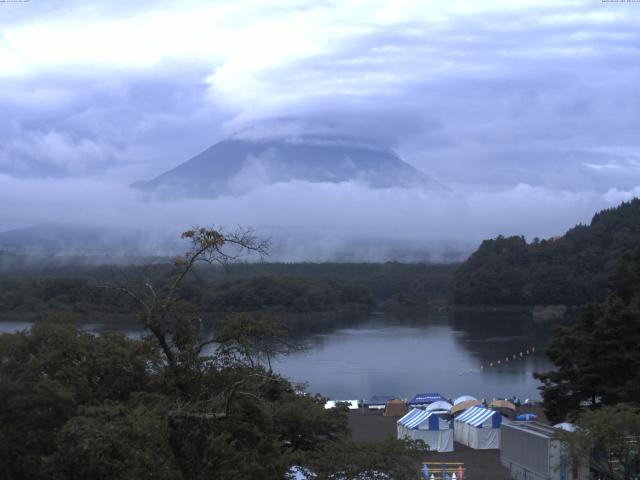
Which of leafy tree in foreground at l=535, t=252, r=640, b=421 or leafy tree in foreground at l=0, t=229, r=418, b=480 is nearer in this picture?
leafy tree in foreground at l=0, t=229, r=418, b=480

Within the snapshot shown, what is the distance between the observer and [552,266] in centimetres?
6450

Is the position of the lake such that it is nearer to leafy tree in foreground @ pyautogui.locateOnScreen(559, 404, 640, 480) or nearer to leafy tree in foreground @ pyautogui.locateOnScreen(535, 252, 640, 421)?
leafy tree in foreground @ pyautogui.locateOnScreen(535, 252, 640, 421)

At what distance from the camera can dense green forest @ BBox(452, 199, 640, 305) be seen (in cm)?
6162

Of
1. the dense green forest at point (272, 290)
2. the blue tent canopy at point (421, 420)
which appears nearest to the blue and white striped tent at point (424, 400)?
the blue tent canopy at point (421, 420)

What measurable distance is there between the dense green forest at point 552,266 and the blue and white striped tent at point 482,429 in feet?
145

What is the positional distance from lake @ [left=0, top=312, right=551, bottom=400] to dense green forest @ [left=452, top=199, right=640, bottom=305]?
34.3ft

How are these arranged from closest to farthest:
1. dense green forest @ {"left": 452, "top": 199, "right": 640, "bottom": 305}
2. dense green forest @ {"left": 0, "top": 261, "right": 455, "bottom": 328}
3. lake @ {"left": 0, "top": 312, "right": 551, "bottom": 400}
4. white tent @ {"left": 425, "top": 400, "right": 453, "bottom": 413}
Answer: white tent @ {"left": 425, "top": 400, "right": 453, "bottom": 413}, lake @ {"left": 0, "top": 312, "right": 551, "bottom": 400}, dense green forest @ {"left": 0, "top": 261, "right": 455, "bottom": 328}, dense green forest @ {"left": 452, "top": 199, "right": 640, "bottom": 305}

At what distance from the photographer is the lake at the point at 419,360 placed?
1088 inches

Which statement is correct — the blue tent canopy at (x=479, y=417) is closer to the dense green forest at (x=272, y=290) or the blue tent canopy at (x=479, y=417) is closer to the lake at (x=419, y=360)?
the lake at (x=419, y=360)

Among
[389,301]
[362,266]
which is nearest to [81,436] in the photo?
[389,301]

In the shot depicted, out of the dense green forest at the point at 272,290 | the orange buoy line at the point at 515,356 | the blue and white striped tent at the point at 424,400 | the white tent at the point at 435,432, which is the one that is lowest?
the orange buoy line at the point at 515,356

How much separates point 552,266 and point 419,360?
32.7 m

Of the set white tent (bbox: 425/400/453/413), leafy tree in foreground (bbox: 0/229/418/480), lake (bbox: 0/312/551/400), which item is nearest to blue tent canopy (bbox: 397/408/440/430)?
white tent (bbox: 425/400/453/413)

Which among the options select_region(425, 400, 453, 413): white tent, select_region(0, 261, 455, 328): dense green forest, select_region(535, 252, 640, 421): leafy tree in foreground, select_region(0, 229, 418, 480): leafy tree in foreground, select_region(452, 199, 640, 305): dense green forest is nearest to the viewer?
select_region(0, 229, 418, 480): leafy tree in foreground
